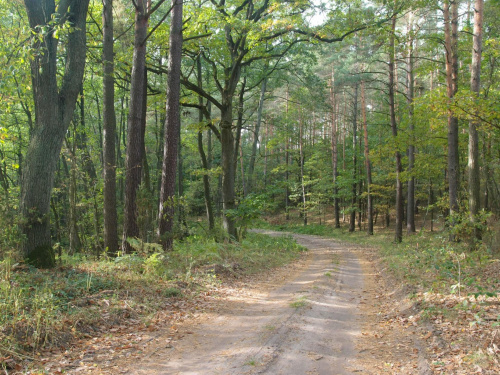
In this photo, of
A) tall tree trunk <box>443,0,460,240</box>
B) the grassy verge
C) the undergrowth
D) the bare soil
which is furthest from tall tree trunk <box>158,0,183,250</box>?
tall tree trunk <box>443,0,460,240</box>

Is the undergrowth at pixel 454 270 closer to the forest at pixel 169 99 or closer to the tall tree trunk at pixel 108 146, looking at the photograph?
the forest at pixel 169 99

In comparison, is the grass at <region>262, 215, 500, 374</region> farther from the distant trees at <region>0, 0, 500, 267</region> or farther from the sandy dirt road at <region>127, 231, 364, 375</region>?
the distant trees at <region>0, 0, 500, 267</region>

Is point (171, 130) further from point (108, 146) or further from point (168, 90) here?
point (108, 146)

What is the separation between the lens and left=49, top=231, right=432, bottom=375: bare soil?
3992mm

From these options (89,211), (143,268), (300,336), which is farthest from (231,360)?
(89,211)

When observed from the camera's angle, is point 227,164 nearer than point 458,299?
No

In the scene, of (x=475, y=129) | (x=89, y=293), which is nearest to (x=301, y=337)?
(x=89, y=293)

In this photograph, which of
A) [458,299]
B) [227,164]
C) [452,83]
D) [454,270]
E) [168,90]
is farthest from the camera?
[227,164]

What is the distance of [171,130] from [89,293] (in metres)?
5.31

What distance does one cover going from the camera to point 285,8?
1204cm

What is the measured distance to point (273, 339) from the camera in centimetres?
474

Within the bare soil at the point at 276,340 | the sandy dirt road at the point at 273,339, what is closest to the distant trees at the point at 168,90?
the bare soil at the point at 276,340

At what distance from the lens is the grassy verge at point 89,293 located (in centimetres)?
429

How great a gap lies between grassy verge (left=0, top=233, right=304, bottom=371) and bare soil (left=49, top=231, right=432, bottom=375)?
1.47 feet
